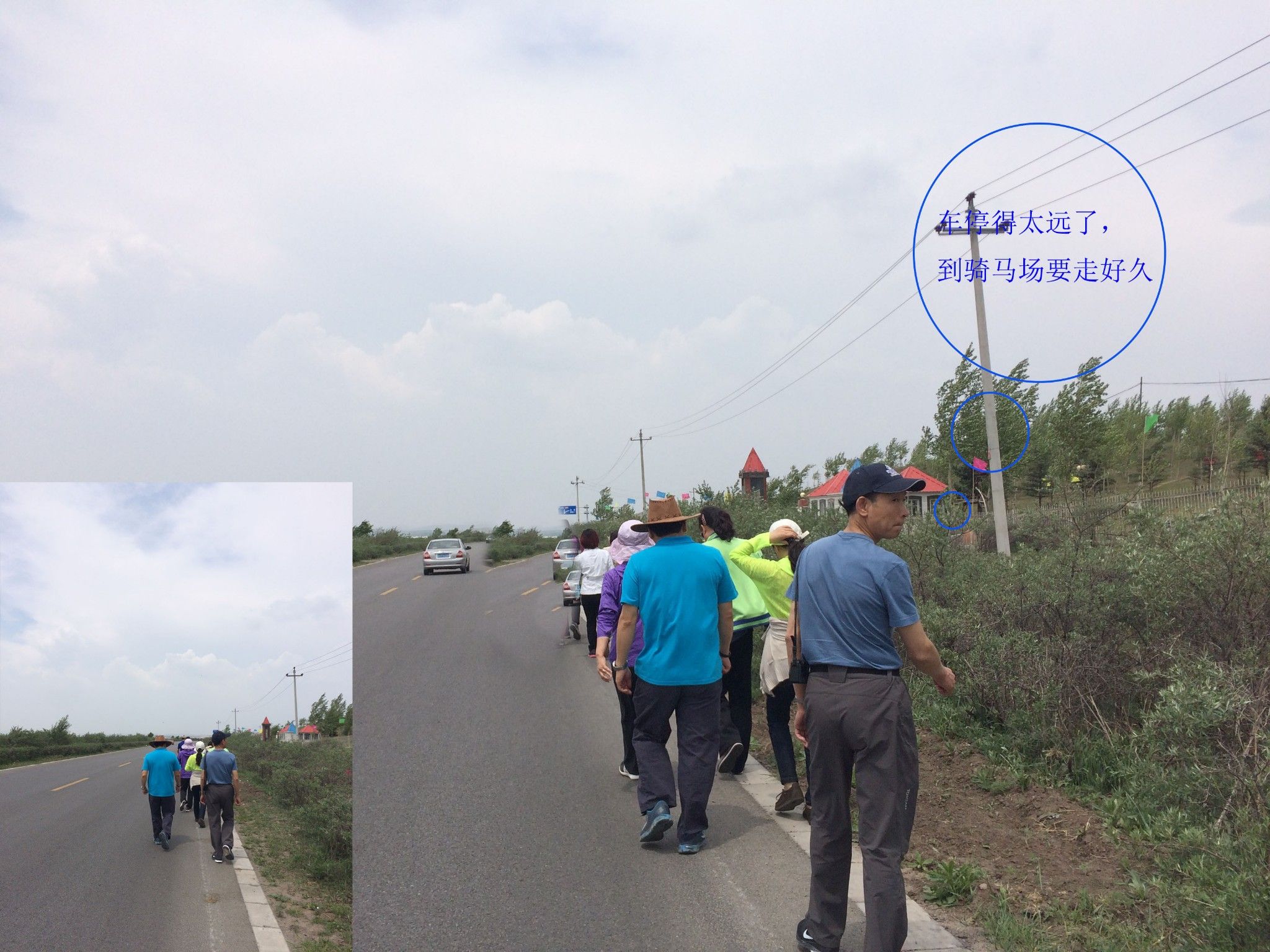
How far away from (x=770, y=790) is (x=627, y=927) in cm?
272

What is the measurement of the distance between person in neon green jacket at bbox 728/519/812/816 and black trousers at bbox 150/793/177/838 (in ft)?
15.3

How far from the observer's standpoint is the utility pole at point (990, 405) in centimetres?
2195

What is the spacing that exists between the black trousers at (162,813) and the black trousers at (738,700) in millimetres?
5370

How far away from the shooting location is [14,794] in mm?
2193

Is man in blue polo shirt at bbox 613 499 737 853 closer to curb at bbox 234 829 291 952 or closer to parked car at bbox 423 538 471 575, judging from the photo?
curb at bbox 234 829 291 952

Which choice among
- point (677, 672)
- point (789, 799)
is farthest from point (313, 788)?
point (789, 799)

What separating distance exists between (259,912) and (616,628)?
5.06 m

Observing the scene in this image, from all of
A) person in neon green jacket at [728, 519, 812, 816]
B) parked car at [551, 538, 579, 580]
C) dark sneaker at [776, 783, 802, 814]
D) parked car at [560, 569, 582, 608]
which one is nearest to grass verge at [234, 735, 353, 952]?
person in neon green jacket at [728, 519, 812, 816]

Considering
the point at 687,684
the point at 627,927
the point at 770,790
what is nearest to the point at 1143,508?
Answer: the point at 770,790

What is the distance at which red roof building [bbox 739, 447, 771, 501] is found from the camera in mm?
27969

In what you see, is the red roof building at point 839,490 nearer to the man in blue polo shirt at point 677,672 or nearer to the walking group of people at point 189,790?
the man in blue polo shirt at point 677,672

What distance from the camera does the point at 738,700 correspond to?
302 inches

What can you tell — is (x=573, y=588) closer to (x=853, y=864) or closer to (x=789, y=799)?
(x=789, y=799)

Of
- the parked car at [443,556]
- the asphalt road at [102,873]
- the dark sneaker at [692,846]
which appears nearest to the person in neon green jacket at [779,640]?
the dark sneaker at [692,846]
